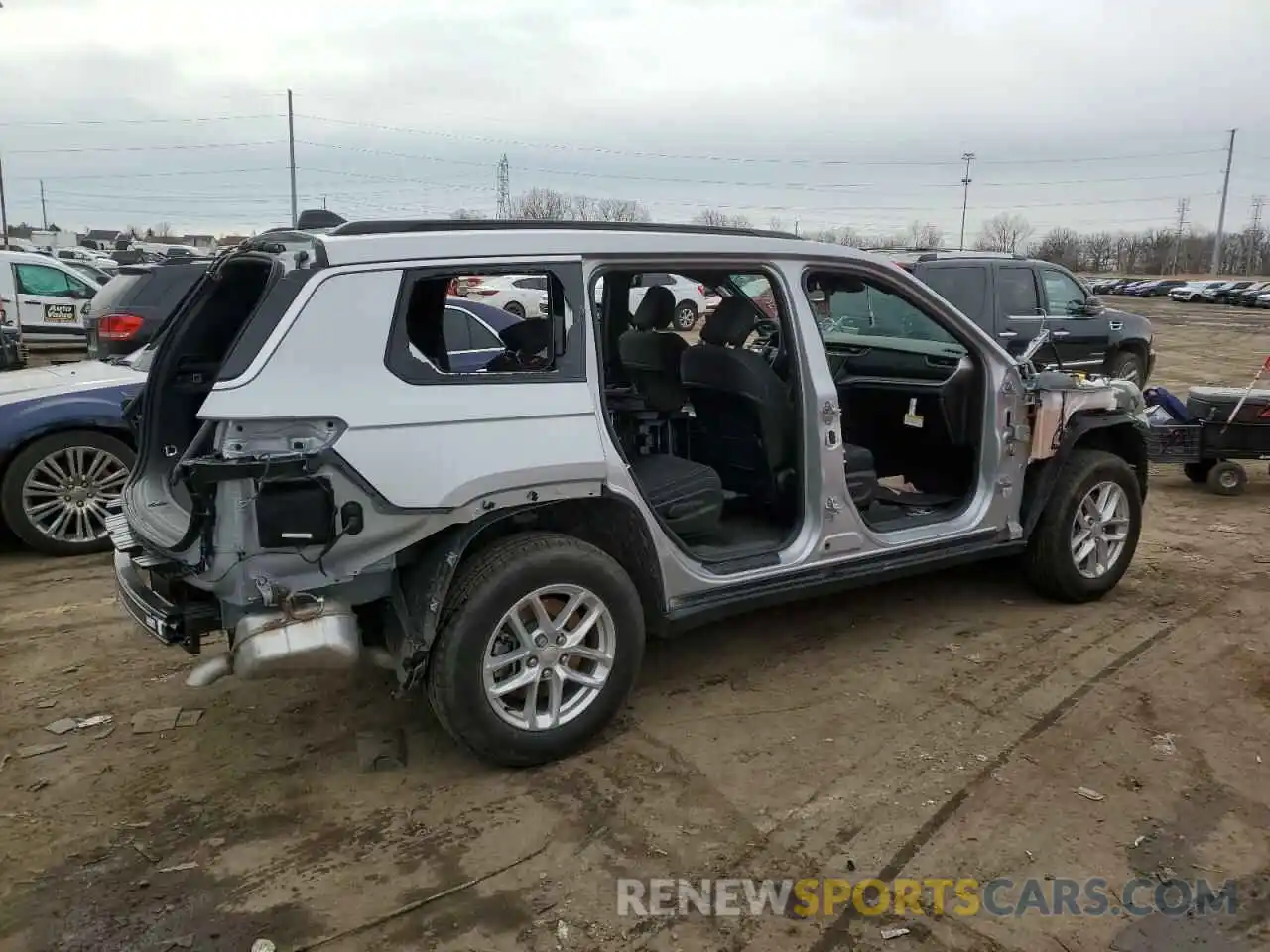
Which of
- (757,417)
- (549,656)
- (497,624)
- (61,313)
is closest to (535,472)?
(497,624)

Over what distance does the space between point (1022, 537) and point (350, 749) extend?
3.37m

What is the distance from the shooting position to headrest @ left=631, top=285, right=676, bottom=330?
14.8ft

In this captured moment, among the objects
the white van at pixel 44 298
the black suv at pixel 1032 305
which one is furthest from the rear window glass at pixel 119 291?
the black suv at pixel 1032 305

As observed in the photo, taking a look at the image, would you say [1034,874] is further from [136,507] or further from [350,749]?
[136,507]

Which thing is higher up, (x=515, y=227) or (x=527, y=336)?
(x=515, y=227)

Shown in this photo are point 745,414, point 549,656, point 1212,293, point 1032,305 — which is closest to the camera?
point 549,656

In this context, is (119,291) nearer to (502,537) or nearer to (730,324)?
(730,324)

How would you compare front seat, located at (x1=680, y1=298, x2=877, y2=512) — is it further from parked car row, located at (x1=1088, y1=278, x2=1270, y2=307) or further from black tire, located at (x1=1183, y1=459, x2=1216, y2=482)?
parked car row, located at (x1=1088, y1=278, x2=1270, y2=307)

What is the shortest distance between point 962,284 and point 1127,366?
10.3ft

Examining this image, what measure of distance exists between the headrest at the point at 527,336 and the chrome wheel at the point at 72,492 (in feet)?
9.82

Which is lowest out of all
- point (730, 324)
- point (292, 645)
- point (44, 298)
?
point (292, 645)

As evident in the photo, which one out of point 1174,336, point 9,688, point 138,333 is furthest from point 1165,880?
point 1174,336

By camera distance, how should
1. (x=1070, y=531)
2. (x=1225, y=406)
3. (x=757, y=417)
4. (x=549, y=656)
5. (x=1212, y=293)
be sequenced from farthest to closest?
(x=1212, y=293)
(x=1225, y=406)
(x=1070, y=531)
(x=757, y=417)
(x=549, y=656)

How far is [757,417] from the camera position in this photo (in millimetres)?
4480
